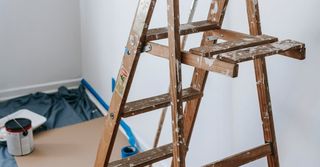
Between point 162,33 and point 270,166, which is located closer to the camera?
point 162,33

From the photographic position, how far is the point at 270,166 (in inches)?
55.2

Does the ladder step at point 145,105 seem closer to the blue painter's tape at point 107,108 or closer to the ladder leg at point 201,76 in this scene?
the ladder leg at point 201,76

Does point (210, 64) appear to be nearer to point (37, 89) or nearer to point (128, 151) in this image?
point (128, 151)

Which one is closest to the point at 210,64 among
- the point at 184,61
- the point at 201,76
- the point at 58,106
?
the point at 184,61

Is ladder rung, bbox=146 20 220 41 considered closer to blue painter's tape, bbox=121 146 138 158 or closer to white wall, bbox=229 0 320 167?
white wall, bbox=229 0 320 167

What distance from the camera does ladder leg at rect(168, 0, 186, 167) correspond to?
109cm

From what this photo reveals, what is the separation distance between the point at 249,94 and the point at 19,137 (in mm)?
1609

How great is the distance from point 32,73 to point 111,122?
236 cm

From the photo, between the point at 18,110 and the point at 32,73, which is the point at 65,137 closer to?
the point at 18,110

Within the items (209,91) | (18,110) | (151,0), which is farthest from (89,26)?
(151,0)

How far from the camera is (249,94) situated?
5.26ft

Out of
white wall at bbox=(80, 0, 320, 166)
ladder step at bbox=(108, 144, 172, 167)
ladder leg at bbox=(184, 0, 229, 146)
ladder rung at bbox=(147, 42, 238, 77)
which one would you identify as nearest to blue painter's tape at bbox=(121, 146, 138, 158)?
white wall at bbox=(80, 0, 320, 166)

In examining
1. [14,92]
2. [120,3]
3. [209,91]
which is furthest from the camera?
[14,92]

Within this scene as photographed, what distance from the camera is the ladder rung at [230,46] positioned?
107 centimetres
